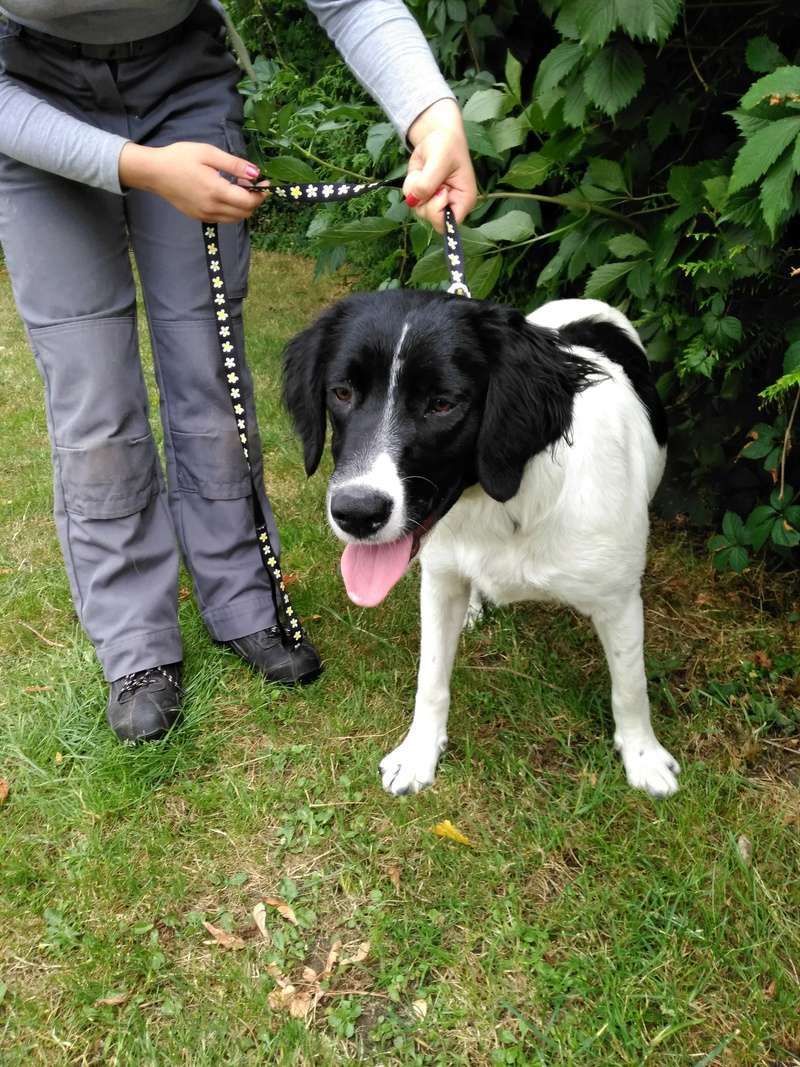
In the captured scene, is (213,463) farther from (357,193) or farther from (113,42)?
(113,42)

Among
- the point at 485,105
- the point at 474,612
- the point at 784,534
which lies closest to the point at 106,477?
the point at 474,612

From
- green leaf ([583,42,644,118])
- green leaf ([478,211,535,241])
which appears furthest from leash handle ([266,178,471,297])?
green leaf ([478,211,535,241])

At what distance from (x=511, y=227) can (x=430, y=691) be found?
1311 millimetres

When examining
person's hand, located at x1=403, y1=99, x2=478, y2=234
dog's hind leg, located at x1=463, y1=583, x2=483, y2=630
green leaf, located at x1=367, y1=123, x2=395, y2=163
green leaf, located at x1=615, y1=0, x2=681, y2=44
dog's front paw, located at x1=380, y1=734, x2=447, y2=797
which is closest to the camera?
green leaf, located at x1=615, y1=0, x2=681, y2=44

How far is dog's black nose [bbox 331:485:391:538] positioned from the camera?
167cm

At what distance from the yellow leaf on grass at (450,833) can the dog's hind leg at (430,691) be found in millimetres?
160

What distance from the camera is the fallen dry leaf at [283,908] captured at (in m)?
1.92

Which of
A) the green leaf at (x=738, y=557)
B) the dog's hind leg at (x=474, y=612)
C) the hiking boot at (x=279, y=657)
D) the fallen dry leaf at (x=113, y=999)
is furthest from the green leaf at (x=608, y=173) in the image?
the fallen dry leaf at (x=113, y=999)

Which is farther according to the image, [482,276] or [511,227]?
[482,276]

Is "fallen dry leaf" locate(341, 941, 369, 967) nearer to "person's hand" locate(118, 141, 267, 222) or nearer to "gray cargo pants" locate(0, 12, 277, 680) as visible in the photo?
"gray cargo pants" locate(0, 12, 277, 680)

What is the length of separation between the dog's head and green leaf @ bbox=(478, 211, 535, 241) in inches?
28.7

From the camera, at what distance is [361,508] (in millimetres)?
1676

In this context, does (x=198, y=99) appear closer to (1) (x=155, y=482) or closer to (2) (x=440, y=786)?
(1) (x=155, y=482)

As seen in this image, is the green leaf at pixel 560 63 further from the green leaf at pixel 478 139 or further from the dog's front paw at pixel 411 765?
the dog's front paw at pixel 411 765
